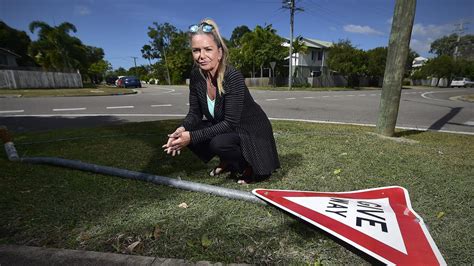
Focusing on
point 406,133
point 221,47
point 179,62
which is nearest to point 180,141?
point 221,47

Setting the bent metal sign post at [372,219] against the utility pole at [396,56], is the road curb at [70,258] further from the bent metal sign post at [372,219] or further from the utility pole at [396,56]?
the utility pole at [396,56]

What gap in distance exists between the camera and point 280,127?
5637 mm

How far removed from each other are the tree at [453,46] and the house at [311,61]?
49.2 m

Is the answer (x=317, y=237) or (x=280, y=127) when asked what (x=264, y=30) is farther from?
(x=317, y=237)

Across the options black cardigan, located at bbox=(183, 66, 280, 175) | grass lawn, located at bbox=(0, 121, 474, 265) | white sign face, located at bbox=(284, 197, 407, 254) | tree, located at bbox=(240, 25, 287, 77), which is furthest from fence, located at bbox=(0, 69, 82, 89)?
white sign face, located at bbox=(284, 197, 407, 254)

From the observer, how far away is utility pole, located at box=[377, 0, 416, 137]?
4.20 meters

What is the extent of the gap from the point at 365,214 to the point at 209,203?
1275 mm

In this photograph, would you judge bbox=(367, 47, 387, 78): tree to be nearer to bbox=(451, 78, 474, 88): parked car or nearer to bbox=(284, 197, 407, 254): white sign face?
bbox=(451, 78, 474, 88): parked car

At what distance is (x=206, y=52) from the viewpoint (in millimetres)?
2293

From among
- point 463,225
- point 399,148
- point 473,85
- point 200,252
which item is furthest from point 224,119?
point 473,85

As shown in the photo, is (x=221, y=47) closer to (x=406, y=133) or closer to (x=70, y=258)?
(x=70, y=258)

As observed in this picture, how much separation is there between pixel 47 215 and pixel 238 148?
1.69 m

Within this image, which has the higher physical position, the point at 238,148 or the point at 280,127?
the point at 238,148

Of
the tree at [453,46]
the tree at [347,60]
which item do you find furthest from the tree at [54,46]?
the tree at [453,46]
